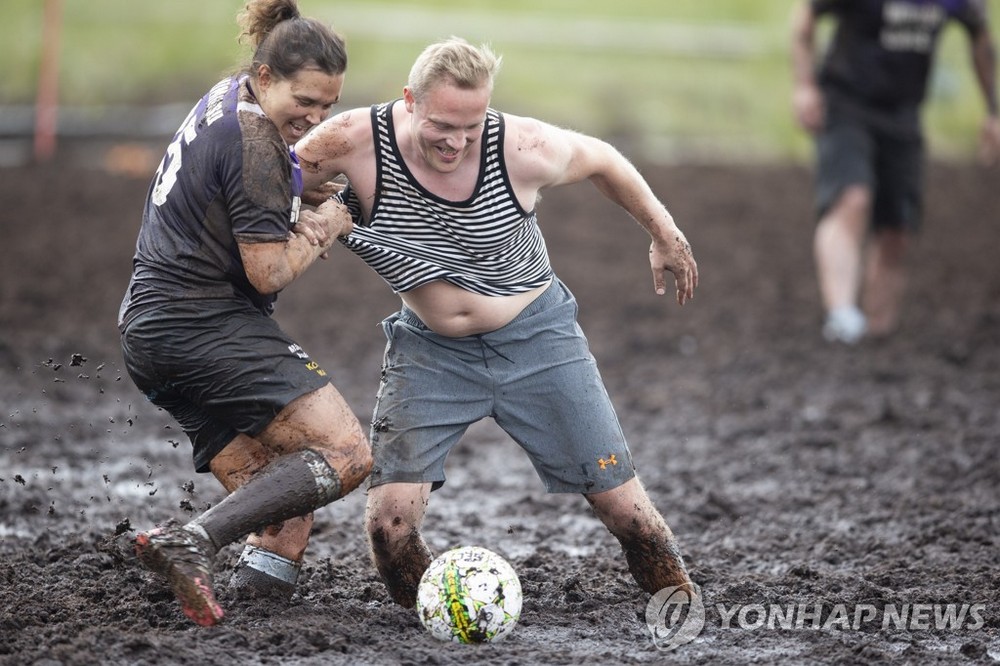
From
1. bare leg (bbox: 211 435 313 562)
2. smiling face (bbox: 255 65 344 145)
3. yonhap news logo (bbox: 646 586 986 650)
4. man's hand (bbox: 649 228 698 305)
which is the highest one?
smiling face (bbox: 255 65 344 145)

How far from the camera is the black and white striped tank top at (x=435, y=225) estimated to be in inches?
185

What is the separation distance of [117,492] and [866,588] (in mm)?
3693

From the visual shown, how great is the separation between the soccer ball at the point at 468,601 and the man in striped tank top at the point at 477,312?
33 cm

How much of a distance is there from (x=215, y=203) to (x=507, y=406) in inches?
52.3

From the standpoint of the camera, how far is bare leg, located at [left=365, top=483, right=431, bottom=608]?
4.86 meters

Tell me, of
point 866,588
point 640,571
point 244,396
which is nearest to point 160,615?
point 244,396

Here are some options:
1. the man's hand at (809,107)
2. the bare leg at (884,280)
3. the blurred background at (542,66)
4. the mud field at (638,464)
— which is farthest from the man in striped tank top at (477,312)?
the blurred background at (542,66)

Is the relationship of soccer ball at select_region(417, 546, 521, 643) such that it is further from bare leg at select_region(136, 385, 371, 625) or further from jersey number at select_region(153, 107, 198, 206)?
jersey number at select_region(153, 107, 198, 206)

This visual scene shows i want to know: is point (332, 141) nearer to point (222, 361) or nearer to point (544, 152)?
point (544, 152)

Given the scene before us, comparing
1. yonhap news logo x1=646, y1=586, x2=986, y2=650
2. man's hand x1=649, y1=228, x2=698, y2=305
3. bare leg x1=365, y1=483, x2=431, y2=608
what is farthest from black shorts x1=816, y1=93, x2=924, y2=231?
bare leg x1=365, y1=483, x2=431, y2=608

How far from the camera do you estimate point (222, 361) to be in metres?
4.46

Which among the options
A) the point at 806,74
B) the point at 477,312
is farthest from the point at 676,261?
the point at 806,74

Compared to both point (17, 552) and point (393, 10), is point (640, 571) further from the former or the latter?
point (393, 10)

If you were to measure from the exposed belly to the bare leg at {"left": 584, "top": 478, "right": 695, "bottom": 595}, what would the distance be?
753mm
